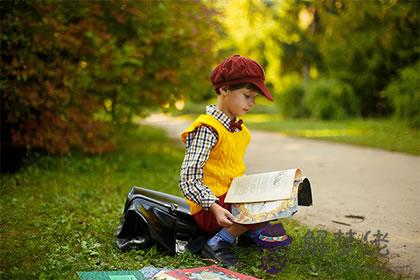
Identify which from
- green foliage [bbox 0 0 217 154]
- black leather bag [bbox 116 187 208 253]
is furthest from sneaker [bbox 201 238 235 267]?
green foliage [bbox 0 0 217 154]

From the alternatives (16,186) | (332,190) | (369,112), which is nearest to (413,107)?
(369,112)

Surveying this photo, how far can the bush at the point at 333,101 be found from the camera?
1382 centimetres

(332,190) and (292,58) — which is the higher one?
(292,58)

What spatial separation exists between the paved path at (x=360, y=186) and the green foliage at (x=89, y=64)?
176cm

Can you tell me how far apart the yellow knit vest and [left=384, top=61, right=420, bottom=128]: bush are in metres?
Result: 8.05

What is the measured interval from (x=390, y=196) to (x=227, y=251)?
2.27 metres

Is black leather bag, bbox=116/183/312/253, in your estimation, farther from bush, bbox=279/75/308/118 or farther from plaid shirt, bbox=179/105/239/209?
bush, bbox=279/75/308/118

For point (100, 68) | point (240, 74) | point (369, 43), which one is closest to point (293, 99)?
point (369, 43)

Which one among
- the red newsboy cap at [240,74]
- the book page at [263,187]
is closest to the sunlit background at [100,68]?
the red newsboy cap at [240,74]

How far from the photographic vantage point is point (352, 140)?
8.85m

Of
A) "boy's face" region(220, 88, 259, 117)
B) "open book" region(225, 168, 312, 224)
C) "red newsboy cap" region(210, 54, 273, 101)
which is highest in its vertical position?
"red newsboy cap" region(210, 54, 273, 101)

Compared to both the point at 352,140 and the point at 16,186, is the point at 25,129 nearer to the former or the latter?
the point at 16,186

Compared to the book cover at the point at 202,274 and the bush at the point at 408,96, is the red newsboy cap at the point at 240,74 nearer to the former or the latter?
the book cover at the point at 202,274

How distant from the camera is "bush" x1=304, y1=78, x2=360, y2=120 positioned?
1382cm
